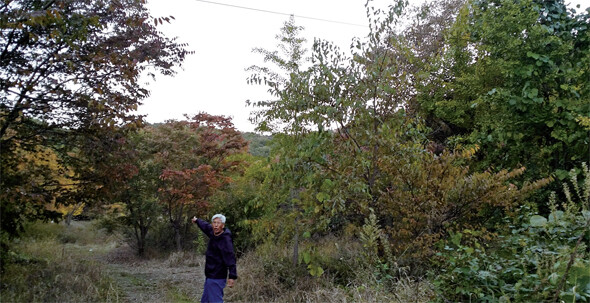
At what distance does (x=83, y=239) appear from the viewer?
17.6 metres

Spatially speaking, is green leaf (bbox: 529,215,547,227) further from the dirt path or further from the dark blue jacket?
the dirt path

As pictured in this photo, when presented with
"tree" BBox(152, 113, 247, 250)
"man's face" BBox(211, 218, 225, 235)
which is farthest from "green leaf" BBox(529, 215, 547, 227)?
"tree" BBox(152, 113, 247, 250)

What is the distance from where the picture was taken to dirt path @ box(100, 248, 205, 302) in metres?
6.27

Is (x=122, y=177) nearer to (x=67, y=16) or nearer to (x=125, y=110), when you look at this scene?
(x=125, y=110)

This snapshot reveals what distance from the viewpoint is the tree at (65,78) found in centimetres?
482

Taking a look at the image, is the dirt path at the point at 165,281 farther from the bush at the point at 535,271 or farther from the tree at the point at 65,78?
the bush at the point at 535,271

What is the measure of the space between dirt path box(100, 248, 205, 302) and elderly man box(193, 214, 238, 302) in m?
1.52

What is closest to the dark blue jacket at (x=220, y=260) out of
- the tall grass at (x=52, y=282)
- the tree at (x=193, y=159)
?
the tall grass at (x=52, y=282)

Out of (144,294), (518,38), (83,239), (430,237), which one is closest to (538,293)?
(430,237)

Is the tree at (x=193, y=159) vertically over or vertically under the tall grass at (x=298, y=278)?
over

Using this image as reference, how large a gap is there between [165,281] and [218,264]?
10.4ft

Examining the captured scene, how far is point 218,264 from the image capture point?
195 inches

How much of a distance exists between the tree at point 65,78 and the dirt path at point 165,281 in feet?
6.78

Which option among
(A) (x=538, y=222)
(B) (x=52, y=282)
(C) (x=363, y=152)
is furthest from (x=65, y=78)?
(A) (x=538, y=222)
